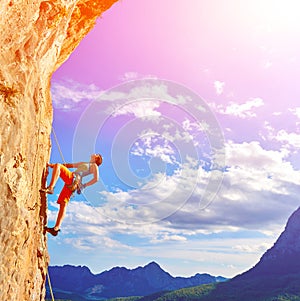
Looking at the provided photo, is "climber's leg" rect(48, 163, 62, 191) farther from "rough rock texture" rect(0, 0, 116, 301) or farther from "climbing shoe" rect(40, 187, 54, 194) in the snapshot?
"rough rock texture" rect(0, 0, 116, 301)

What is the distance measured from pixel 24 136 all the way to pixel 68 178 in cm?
318

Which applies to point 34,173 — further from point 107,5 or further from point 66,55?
point 107,5

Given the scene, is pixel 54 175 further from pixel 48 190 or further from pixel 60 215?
pixel 60 215

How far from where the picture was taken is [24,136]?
31.9 ft

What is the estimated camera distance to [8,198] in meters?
8.84

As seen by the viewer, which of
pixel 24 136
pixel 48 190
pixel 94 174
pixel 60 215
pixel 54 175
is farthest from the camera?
pixel 94 174

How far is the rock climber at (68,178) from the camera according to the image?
1198cm

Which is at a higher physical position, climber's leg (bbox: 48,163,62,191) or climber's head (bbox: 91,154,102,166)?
climber's head (bbox: 91,154,102,166)

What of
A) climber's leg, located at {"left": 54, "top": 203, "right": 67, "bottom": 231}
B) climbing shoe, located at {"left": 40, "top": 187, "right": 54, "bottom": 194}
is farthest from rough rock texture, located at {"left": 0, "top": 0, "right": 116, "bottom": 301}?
climber's leg, located at {"left": 54, "top": 203, "right": 67, "bottom": 231}

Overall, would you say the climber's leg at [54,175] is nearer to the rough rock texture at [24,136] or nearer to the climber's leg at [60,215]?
the rough rock texture at [24,136]

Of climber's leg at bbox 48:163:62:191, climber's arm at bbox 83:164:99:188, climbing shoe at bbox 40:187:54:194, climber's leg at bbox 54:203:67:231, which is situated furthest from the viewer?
climber's arm at bbox 83:164:99:188

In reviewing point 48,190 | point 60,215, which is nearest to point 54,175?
point 48,190

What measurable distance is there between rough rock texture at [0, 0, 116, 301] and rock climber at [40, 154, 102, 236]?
0.41 metres

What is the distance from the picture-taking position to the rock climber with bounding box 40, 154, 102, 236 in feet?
39.3
